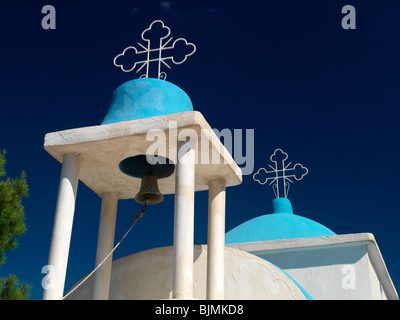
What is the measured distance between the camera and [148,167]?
722 cm

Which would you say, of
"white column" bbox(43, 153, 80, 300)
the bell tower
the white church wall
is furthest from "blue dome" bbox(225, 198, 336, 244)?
"white column" bbox(43, 153, 80, 300)

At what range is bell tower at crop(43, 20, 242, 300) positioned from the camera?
5.87 metres

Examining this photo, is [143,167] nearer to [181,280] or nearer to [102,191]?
[102,191]

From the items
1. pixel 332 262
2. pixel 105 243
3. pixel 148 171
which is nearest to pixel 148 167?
pixel 148 171

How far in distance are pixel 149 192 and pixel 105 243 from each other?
1073 millimetres

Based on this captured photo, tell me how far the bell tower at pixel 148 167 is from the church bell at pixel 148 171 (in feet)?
0.04

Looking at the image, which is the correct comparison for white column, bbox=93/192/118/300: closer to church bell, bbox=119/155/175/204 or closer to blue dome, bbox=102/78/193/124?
church bell, bbox=119/155/175/204

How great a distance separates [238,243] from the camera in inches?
408

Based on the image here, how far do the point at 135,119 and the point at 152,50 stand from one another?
4.39 ft

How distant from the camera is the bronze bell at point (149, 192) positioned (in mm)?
6924
